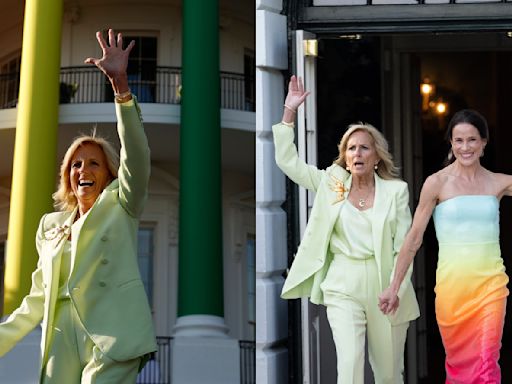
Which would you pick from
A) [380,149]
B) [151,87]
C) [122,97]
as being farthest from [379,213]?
[151,87]

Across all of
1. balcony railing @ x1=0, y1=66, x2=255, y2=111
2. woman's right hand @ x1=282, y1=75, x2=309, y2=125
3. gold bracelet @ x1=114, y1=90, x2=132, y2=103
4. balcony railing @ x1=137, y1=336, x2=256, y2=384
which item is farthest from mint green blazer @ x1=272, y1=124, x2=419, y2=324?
balcony railing @ x1=0, y1=66, x2=255, y2=111

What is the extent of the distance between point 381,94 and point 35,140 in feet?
24.0

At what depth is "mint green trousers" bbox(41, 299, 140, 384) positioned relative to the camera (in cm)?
538

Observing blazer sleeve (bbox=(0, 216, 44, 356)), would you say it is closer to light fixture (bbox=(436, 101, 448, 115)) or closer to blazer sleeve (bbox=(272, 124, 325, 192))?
blazer sleeve (bbox=(272, 124, 325, 192))

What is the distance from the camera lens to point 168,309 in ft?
62.6

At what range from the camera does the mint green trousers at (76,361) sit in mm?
5383

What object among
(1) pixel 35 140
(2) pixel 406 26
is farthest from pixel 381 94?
(1) pixel 35 140

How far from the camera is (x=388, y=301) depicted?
20.4 feet

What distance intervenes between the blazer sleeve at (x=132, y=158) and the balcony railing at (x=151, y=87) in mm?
12989

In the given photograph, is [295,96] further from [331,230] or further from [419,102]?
[419,102]

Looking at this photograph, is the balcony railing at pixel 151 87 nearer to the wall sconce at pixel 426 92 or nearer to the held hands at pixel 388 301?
the wall sconce at pixel 426 92

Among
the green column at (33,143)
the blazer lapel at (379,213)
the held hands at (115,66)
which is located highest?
the green column at (33,143)

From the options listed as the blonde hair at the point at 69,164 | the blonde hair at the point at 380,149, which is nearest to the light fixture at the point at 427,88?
the blonde hair at the point at 380,149

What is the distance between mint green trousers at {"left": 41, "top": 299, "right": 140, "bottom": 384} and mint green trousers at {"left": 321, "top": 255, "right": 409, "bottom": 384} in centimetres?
141
